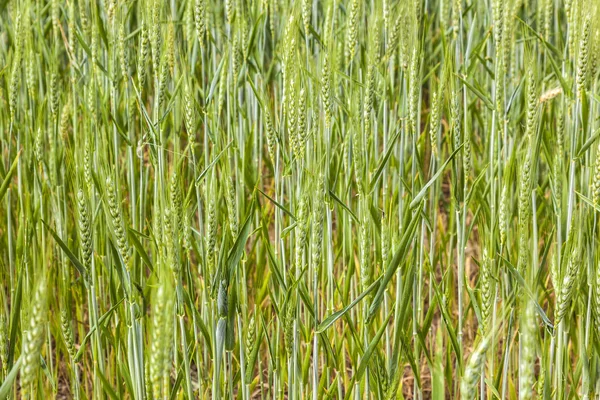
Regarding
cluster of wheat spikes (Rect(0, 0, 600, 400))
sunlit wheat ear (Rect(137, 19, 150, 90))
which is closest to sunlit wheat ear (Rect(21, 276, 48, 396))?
cluster of wheat spikes (Rect(0, 0, 600, 400))

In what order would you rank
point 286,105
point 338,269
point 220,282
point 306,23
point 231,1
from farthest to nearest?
point 338,269, point 231,1, point 306,23, point 286,105, point 220,282

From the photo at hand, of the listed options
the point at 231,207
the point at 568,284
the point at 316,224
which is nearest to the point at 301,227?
the point at 316,224

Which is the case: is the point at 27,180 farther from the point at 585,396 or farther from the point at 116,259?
the point at 585,396

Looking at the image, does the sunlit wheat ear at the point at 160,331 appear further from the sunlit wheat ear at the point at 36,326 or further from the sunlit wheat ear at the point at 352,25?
the sunlit wheat ear at the point at 352,25

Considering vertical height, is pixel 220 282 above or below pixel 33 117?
below

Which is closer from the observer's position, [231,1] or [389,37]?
[389,37]

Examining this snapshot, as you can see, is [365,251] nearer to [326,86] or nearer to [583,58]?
[326,86]

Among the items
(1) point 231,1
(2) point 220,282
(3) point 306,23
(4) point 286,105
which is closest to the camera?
(2) point 220,282

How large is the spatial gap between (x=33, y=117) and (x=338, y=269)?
0.75 meters

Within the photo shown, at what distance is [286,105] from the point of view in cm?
122

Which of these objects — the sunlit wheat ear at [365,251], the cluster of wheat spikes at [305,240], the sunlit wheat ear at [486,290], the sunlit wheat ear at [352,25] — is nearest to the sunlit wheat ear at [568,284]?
the cluster of wheat spikes at [305,240]

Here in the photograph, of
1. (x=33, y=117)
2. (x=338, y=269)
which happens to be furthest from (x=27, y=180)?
(x=338, y=269)

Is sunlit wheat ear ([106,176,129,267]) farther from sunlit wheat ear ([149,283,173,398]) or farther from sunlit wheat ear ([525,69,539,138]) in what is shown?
sunlit wheat ear ([525,69,539,138])

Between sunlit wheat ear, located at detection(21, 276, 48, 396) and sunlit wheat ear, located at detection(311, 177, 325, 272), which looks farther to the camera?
A: sunlit wheat ear, located at detection(311, 177, 325, 272)
